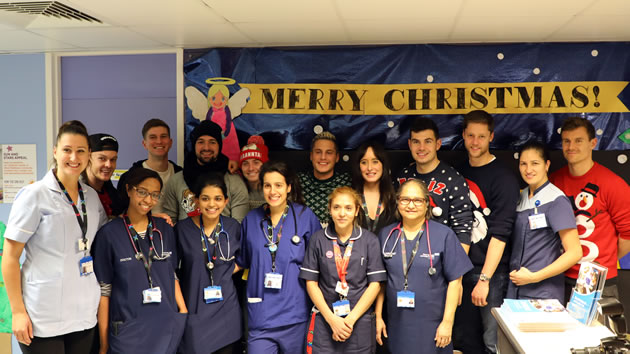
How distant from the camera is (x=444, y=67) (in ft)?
12.5

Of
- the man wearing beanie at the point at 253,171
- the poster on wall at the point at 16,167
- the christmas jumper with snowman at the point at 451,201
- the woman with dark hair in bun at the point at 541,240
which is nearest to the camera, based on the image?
the woman with dark hair in bun at the point at 541,240

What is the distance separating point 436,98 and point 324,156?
1.22 metres

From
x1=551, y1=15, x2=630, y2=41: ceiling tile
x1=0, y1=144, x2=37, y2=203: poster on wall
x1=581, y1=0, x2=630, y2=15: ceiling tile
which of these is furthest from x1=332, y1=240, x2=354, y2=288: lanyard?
x1=0, y1=144, x2=37, y2=203: poster on wall

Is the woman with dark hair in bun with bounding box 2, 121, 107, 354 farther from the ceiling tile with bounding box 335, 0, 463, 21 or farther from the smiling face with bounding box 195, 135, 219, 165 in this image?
the ceiling tile with bounding box 335, 0, 463, 21

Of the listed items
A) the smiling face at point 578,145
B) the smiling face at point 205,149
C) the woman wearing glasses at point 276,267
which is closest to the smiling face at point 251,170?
the smiling face at point 205,149

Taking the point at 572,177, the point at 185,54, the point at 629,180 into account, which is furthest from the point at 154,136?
the point at 629,180

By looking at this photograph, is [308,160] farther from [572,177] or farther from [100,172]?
[572,177]

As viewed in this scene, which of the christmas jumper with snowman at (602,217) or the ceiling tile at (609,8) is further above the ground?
the ceiling tile at (609,8)

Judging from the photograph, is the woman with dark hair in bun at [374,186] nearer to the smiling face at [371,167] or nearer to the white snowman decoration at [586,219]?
the smiling face at [371,167]

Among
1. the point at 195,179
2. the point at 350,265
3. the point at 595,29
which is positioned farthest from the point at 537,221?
the point at 195,179

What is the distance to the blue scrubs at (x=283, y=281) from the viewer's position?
2.74 meters

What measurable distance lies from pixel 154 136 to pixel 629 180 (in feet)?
12.1

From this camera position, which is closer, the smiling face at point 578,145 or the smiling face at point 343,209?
the smiling face at point 343,209

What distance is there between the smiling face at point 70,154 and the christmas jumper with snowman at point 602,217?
3081 mm
